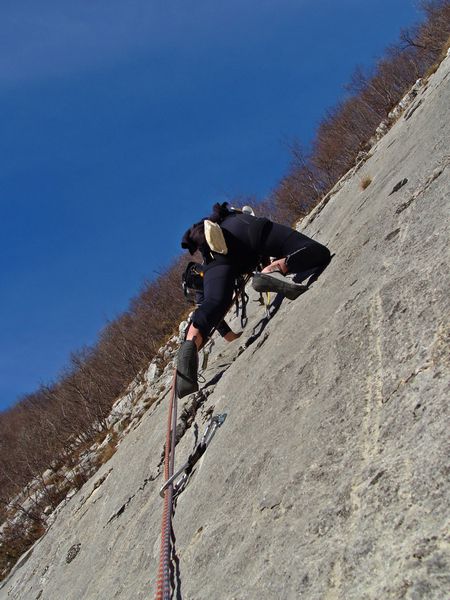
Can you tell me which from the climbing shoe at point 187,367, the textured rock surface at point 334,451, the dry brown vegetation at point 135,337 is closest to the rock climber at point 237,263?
the climbing shoe at point 187,367

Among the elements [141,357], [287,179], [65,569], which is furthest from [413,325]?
[287,179]

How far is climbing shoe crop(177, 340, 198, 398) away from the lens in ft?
14.1

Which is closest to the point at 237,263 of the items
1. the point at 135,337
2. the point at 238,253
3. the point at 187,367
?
the point at 238,253

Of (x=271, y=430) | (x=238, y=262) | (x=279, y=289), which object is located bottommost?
(x=271, y=430)

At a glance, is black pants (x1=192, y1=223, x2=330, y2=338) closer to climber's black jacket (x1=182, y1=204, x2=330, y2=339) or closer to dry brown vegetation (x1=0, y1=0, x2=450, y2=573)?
climber's black jacket (x1=182, y1=204, x2=330, y2=339)

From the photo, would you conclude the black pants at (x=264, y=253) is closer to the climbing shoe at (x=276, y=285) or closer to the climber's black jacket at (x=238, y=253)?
the climber's black jacket at (x=238, y=253)

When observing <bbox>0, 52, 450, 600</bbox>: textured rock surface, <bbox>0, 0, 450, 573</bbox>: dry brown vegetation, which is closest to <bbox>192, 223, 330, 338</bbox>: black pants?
<bbox>0, 52, 450, 600</bbox>: textured rock surface

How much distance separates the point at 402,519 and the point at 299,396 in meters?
1.18

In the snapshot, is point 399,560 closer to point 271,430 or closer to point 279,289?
point 271,430

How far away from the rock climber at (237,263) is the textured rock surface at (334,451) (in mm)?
245

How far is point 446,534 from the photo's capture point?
1430mm

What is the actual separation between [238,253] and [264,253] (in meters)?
0.23

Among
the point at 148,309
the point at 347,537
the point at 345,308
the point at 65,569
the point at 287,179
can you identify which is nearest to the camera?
the point at 347,537

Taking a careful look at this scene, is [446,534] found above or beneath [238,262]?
beneath
